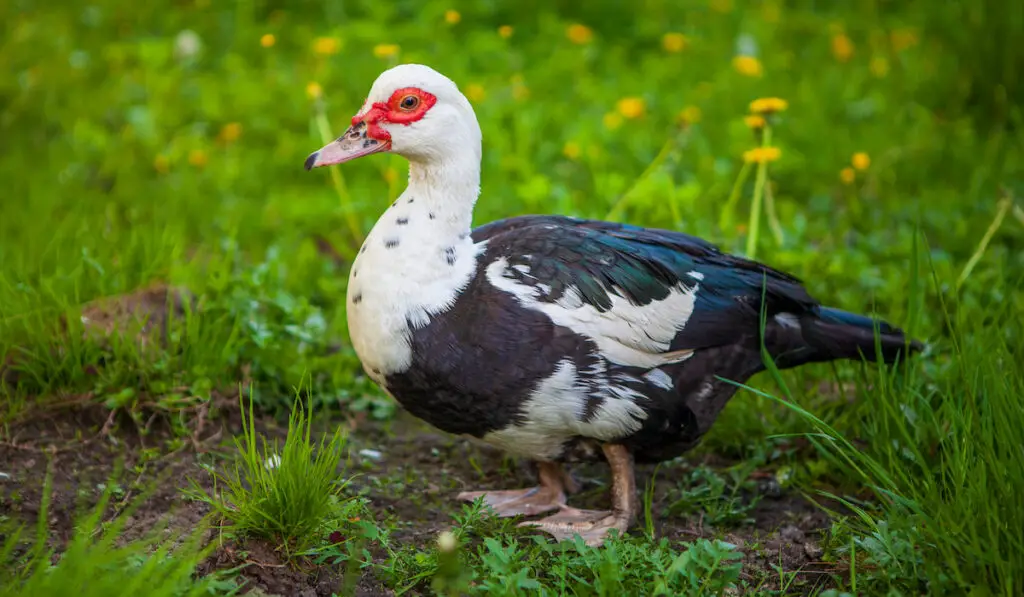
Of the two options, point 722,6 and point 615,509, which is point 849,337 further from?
point 722,6

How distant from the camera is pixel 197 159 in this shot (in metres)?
5.40

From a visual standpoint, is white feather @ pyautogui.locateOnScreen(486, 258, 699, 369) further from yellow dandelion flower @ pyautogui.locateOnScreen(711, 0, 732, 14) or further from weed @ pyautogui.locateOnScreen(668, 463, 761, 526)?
yellow dandelion flower @ pyautogui.locateOnScreen(711, 0, 732, 14)

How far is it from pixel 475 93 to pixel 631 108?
0.79 meters

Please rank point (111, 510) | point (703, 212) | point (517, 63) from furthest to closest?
point (517, 63)
point (703, 212)
point (111, 510)

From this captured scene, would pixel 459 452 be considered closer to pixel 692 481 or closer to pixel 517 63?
pixel 692 481

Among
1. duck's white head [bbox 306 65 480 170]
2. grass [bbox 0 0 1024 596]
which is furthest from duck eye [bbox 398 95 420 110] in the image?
grass [bbox 0 0 1024 596]

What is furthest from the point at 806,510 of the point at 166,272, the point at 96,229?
the point at 96,229

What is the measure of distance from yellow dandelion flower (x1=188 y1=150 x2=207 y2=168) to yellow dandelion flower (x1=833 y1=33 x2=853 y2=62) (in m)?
3.77

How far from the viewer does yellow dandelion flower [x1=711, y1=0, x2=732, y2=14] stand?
7.23 m

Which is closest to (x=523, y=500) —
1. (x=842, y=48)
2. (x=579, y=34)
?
(x=579, y=34)

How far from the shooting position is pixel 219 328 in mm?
3658

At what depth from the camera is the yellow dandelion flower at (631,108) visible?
217 inches

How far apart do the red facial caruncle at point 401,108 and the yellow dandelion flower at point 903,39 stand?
4.79m

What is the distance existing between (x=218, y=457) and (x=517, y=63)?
3.51 m
